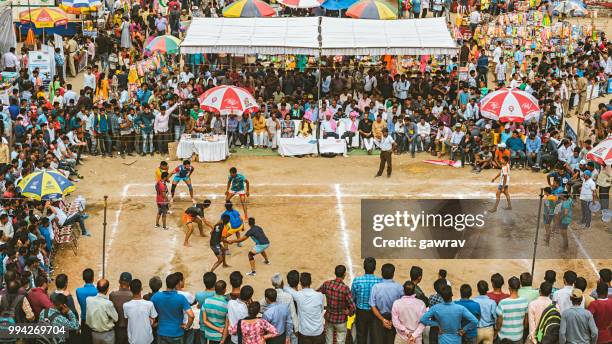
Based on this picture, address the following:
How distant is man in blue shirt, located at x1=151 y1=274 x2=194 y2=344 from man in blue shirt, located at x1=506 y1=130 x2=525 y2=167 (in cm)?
1451

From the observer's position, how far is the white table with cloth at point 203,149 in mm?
26594

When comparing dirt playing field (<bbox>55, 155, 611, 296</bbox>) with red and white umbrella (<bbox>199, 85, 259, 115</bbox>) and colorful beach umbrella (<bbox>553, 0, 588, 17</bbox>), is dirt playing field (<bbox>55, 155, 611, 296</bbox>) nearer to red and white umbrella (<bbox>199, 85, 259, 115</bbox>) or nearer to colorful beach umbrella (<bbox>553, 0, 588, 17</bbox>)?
red and white umbrella (<bbox>199, 85, 259, 115</bbox>)

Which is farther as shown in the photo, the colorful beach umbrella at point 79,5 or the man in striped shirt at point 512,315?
the colorful beach umbrella at point 79,5

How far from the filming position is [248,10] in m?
33.2

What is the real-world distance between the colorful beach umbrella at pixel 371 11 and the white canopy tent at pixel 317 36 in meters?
2.23

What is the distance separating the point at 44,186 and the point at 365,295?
8238 mm

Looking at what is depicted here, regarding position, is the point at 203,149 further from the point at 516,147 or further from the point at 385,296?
the point at 385,296

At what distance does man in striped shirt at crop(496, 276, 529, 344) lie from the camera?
13.8m

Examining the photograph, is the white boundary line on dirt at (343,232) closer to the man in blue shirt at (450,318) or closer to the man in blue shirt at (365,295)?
the man in blue shirt at (365,295)

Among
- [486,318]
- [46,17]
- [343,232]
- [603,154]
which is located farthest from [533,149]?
[46,17]

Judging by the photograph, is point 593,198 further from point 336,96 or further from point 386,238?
point 336,96

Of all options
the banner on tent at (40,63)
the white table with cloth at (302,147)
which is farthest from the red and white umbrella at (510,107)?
the banner on tent at (40,63)

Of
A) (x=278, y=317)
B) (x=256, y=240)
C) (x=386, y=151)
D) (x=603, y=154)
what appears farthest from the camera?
(x=386, y=151)

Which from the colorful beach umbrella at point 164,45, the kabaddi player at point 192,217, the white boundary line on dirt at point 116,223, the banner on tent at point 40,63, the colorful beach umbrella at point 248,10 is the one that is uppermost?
the colorful beach umbrella at point 248,10
